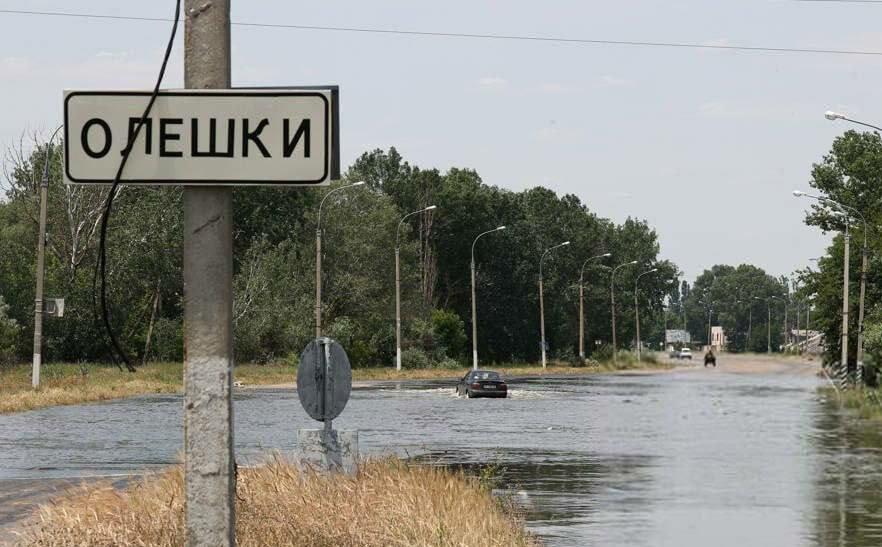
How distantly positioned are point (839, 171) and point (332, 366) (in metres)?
83.4

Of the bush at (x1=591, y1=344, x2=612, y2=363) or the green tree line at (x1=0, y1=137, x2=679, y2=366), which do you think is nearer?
the green tree line at (x1=0, y1=137, x2=679, y2=366)

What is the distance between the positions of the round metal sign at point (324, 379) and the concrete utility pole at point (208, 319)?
7.02 metres

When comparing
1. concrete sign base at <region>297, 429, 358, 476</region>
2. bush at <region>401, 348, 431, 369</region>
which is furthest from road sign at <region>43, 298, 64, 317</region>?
bush at <region>401, 348, 431, 369</region>

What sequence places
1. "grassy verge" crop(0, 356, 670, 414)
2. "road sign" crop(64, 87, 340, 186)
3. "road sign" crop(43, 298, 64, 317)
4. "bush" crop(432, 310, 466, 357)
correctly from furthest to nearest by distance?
"bush" crop(432, 310, 466, 357) < "road sign" crop(43, 298, 64, 317) < "grassy verge" crop(0, 356, 670, 414) < "road sign" crop(64, 87, 340, 186)

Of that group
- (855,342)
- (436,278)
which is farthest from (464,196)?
(855,342)

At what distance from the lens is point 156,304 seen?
82625 millimetres

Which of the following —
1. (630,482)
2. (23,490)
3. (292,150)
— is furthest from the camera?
(630,482)

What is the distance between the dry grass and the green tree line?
39.1 metres

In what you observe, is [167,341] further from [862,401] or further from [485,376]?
[862,401]

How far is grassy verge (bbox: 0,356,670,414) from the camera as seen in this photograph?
4312 cm

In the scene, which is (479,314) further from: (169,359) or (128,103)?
(128,103)

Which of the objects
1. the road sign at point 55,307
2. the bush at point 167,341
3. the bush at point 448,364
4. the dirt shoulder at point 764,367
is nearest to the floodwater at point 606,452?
the road sign at point 55,307

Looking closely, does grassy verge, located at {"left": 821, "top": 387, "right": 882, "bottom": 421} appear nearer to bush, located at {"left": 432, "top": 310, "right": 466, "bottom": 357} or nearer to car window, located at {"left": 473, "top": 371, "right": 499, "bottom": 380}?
car window, located at {"left": 473, "top": 371, "right": 499, "bottom": 380}

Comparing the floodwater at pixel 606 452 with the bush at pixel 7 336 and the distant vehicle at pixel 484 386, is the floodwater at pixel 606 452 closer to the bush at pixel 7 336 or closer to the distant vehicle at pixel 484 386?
the distant vehicle at pixel 484 386
